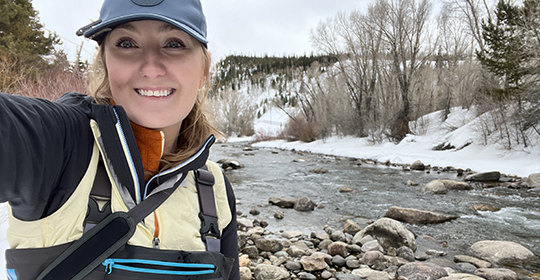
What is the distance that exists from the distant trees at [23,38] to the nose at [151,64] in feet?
46.9

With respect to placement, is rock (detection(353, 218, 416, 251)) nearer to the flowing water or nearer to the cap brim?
the flowing water

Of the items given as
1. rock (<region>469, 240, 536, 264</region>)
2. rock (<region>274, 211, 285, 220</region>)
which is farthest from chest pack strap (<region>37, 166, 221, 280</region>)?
rock (<region>274, 211, 285, 220</region>)

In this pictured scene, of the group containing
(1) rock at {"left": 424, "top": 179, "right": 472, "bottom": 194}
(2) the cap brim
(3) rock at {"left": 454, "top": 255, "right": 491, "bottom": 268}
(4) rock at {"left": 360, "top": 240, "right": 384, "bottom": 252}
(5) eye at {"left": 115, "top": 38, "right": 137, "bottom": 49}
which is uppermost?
(2) the cap brim

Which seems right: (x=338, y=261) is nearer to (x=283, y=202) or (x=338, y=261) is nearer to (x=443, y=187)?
(x=283, y=202)

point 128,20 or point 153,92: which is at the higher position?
point 128,20

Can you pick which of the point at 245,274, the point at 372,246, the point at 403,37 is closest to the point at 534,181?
the point at 372,246

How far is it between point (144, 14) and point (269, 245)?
13.0 ft

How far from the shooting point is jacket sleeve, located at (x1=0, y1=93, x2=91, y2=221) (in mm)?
603

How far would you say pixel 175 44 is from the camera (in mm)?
1054

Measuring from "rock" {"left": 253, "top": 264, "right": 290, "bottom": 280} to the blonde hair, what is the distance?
2471 mm

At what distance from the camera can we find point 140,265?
872 mm

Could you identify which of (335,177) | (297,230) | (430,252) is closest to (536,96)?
(335,177)

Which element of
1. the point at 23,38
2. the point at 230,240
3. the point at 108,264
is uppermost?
the point at 23,38

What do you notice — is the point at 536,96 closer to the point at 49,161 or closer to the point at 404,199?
the point at 404,199
